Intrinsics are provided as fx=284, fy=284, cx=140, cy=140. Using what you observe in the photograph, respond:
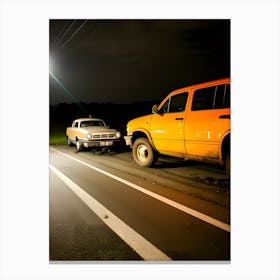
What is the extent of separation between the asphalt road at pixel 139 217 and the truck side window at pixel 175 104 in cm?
146

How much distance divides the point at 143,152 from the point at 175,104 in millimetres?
1752

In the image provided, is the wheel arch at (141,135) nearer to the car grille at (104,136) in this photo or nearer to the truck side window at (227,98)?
the truck side window at (227,98)

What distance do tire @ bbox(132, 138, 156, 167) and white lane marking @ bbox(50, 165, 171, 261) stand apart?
107 inches

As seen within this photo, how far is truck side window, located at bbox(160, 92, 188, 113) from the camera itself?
240 inches

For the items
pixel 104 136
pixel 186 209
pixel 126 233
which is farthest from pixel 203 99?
pixel 104 136

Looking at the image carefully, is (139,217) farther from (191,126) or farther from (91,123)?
(91,123)

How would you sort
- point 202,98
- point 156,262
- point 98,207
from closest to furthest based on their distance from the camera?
point 156,262, point 98,207, point 202,98

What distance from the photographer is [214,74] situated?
480cm

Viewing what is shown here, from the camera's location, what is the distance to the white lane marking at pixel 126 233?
2986 mm

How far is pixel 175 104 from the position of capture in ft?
20.8

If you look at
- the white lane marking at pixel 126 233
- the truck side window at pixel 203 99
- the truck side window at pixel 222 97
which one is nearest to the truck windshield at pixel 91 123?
the truck side window at pixel 203 99
